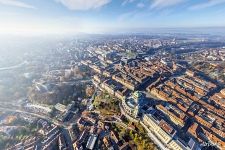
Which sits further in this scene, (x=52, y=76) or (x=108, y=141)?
(x=52, y=76)

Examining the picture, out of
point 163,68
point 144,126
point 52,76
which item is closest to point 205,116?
point 144,126

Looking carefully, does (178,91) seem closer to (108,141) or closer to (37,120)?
(108,141)

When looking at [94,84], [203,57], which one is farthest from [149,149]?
[203,57]

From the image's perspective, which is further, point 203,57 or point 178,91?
point 203,57

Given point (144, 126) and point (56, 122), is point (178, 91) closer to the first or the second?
point (144, 126)

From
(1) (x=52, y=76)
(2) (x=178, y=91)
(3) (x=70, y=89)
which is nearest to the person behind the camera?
(2) (x=178, y=91)

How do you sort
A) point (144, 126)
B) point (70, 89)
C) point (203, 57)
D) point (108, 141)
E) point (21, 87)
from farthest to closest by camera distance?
point (203, 57)
point (21, 87)
point (70, 89)
point (144, 126)
point (108, 141)
